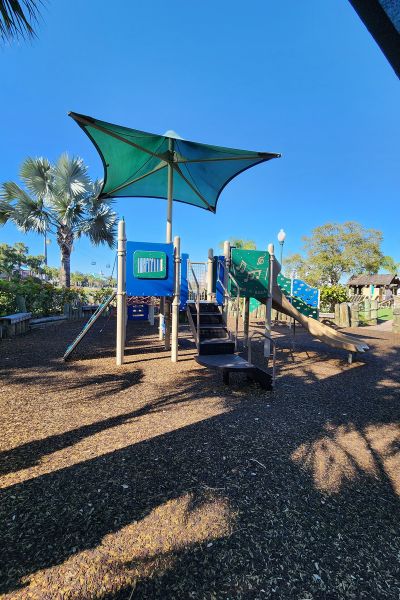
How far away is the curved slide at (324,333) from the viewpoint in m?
7.18

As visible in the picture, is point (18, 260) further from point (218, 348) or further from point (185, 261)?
point (218, 348)

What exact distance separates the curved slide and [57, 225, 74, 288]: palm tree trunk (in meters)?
11.3

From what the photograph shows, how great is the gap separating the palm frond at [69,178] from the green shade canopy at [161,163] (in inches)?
229

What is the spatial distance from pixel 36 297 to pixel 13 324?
260 cm

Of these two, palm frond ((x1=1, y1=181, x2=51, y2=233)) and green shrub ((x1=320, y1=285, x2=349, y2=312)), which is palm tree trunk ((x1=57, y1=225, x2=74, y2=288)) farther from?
green shrub ((x1=320, y1=285, x2=349, y2=312))

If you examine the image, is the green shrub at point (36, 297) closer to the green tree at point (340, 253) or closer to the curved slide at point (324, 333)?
the curved slide at point (324, 333)

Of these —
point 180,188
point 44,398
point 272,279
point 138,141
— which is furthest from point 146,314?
point 44,398

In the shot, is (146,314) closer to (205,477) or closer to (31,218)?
(31,218)

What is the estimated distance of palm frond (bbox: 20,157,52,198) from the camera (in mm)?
13508

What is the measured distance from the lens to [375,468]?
2855 millimetres

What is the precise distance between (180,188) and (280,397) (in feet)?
22.9

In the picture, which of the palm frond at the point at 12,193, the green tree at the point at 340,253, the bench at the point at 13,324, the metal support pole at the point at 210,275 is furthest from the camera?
the green tree at the point at 340,253

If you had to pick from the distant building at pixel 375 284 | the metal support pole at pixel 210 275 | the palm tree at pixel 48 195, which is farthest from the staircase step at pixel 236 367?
the distant building at pixel 375 284

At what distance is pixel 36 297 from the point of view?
37.8ft
